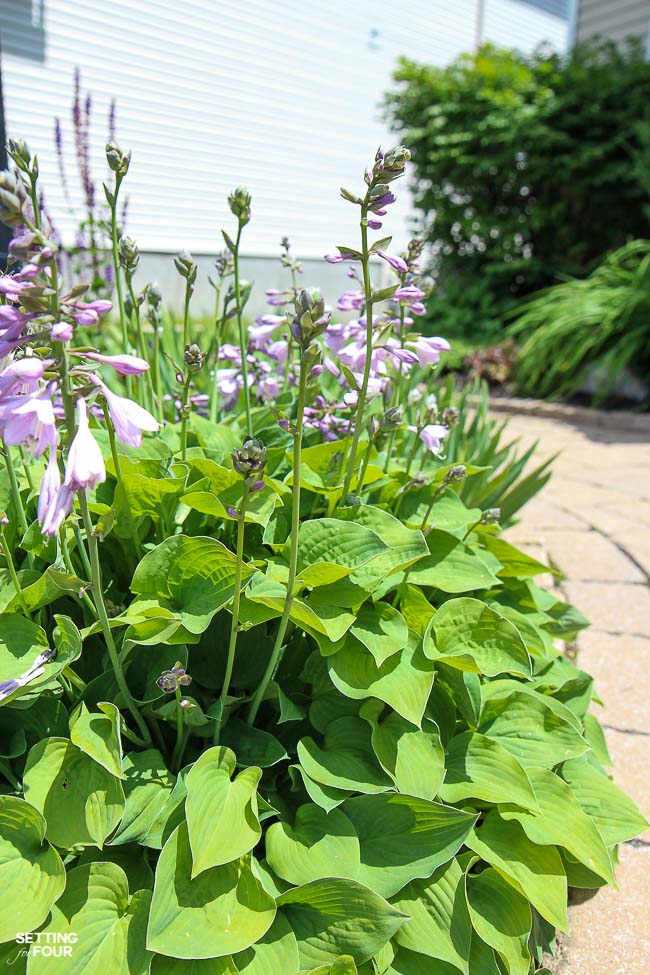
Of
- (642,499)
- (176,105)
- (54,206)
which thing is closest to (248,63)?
(176,105)

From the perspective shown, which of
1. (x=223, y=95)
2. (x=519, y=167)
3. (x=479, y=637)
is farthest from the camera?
(x=223, y=95)

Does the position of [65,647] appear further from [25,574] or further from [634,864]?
[634,864]

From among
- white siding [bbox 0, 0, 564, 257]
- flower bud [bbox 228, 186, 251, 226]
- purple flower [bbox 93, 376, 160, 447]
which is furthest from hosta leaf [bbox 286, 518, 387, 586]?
white siding [bbox 0, 0, 564, 257]

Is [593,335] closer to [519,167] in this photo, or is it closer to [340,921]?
[519,167]

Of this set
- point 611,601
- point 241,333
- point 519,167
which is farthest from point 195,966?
point 519,167

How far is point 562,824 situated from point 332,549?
2.06ft

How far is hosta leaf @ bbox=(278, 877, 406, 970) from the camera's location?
3.50 ft

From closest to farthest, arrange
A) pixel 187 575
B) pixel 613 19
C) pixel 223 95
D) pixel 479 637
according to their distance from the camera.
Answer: pixel 187 575 → pixel 479 637 → pixel 223 95 → pixel 613 19

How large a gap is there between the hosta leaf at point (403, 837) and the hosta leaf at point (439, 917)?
2.7 inches

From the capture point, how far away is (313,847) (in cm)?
116

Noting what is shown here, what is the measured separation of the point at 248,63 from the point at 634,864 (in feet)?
31.5

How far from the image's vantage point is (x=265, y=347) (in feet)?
6.06

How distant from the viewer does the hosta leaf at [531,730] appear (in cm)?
136

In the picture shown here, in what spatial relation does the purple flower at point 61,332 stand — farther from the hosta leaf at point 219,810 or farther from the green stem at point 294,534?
the hosta leaf at point 219,810
